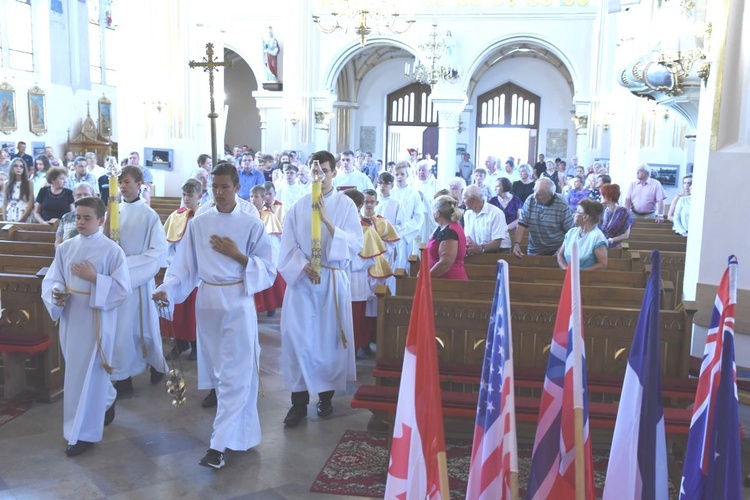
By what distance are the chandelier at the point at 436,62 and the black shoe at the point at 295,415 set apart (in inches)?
657

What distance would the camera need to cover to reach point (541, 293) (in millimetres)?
5473

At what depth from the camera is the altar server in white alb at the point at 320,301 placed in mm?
5316

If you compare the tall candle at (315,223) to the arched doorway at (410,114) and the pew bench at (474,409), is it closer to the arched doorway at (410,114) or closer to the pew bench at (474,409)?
the pew bench at (474,409)

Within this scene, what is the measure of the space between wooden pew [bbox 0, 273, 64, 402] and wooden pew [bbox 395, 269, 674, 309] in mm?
2886

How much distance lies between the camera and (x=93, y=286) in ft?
15.3

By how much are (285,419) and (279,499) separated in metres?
1.19

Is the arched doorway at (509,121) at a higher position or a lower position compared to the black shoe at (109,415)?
higher

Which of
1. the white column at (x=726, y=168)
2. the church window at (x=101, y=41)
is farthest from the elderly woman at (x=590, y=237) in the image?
the church window at (x=101, y=41)

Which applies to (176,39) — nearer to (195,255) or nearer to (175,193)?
(175,193)

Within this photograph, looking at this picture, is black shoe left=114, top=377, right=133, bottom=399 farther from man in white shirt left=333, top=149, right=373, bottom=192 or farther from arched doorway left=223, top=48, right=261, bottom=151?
arched doorway left=223, top=48, right=261, bottom=151

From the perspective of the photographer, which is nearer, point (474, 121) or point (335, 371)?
point (335, 371)

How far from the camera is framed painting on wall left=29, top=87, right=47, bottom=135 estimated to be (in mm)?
21720

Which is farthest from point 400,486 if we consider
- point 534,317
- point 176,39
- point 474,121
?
point 474,121

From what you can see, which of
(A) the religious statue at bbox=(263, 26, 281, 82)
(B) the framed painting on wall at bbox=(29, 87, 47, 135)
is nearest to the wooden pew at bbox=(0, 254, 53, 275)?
(B) the framed painting on wall at bbox=(29, 87, 47, 135)
